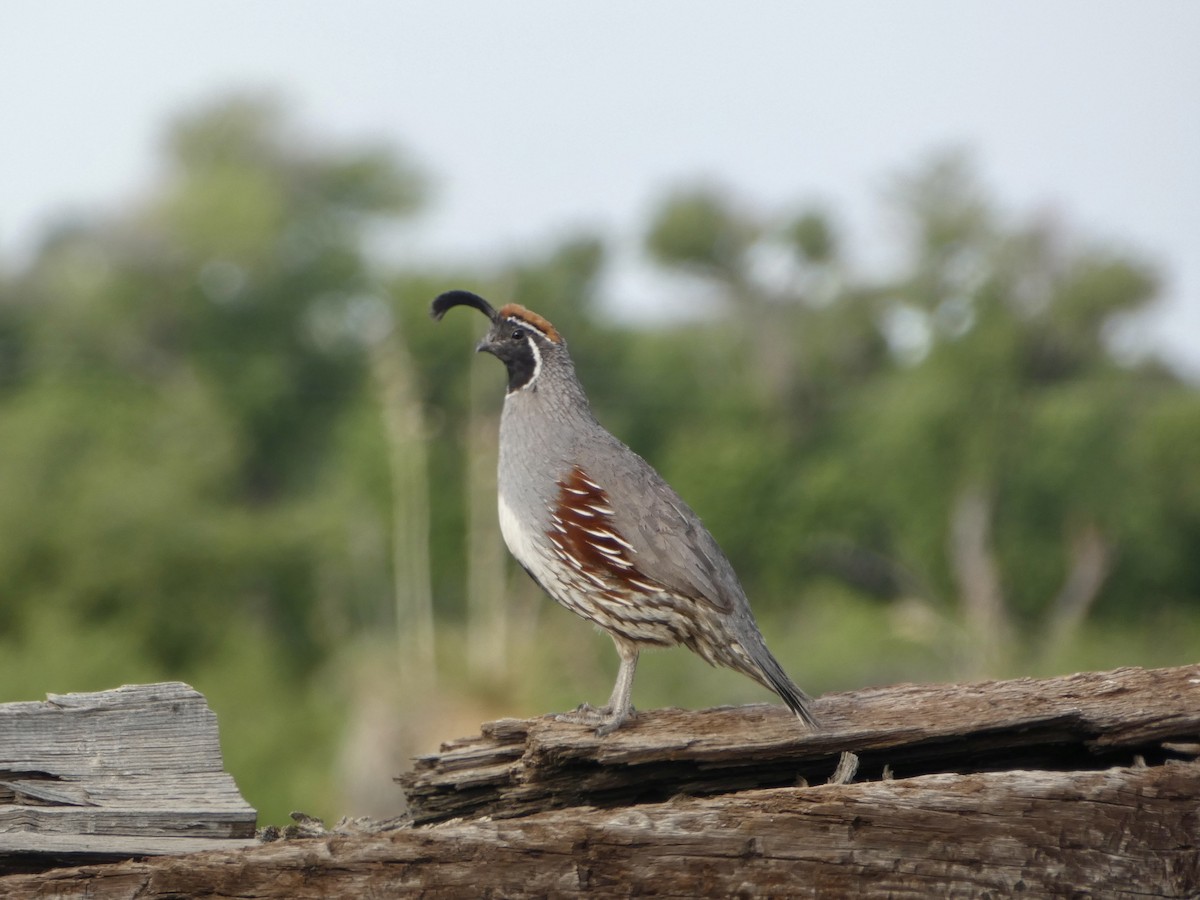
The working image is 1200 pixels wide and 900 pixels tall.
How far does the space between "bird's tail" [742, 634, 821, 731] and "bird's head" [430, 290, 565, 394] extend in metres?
1.60

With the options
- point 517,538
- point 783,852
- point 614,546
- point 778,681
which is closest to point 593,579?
point 614,546

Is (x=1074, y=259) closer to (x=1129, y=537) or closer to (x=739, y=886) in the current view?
(x=1129, y=537)

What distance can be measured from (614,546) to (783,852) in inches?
77.4

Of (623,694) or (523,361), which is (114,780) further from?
(523,361)

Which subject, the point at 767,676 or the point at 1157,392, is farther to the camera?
the point at 1157,392

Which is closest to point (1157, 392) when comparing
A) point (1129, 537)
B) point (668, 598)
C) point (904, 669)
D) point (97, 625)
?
point (1129, 537)

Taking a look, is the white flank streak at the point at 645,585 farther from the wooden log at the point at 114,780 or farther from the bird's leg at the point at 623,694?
the wooden log at the point at 114,780

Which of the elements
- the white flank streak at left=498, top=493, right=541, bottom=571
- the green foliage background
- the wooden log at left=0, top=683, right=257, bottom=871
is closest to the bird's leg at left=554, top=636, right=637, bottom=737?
the white flank streak at left=498, top=493, right=541, bottom=571

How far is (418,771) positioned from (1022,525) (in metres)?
28.6

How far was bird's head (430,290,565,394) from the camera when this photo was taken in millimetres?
7426

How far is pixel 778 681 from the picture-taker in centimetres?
618

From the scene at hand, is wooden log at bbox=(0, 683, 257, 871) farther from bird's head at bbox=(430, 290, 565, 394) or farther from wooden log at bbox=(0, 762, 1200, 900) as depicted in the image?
bird's head at bbox=(430, 290, 565, 394)

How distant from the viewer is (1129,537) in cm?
3216

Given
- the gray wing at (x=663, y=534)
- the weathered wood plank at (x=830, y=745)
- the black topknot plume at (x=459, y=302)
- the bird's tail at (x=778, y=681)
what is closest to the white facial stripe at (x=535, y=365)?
the black topknot plume at (x=459, y=302)
